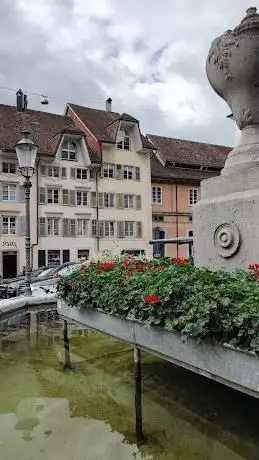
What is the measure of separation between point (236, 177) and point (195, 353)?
3350 millimetres

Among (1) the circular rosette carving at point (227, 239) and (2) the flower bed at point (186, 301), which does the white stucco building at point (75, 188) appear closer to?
(1) the circular rosette carving at point (227, 239)

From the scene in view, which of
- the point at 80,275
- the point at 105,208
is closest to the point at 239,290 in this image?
the point at 80,275

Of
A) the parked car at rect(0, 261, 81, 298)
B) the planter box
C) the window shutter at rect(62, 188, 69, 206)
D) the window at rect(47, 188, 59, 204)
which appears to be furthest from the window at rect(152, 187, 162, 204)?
the planter box

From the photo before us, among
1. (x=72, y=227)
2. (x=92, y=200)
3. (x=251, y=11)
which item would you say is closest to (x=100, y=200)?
(x=92, y=200)

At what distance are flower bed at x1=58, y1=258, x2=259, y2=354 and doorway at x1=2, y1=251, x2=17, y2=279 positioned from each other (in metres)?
31.9

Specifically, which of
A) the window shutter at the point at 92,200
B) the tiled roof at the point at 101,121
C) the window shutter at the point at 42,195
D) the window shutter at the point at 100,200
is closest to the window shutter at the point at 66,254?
the window shutter at the point at 42,195

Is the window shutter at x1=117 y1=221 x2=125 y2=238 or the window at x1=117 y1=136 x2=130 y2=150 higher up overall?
the window at x1=117 y1=136 x2=130 y2=150

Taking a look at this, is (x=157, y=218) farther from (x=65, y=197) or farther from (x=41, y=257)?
(x=41, y=257)

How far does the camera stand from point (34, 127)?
4088 centimetres

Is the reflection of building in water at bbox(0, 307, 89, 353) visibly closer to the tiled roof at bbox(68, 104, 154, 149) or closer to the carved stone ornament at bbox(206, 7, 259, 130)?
the carved stone ornament at bbox(206, 7, 259, 130)

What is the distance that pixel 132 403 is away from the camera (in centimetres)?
494

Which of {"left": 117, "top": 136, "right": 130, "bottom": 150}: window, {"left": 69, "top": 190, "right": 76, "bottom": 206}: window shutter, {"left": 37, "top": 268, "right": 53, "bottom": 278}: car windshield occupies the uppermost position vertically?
{"left": 117, "top": 136, "right": 130, "bottom": 150}: window

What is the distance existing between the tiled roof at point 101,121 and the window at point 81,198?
511 centimetres

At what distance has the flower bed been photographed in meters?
3.44
